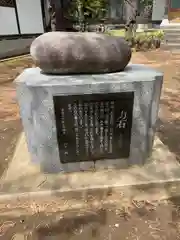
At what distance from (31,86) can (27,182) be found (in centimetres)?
95

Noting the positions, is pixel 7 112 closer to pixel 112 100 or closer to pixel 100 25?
pixel 112 100

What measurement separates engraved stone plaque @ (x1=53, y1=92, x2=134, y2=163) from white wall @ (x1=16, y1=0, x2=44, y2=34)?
9.81 metres

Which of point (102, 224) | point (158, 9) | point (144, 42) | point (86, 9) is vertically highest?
point (86, 9)

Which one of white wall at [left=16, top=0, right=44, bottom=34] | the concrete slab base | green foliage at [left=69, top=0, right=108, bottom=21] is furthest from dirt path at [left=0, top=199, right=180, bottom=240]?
green foliage at [left=69, top=0, right=108, bottom=21]

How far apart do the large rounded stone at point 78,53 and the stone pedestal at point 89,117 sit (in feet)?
0.31

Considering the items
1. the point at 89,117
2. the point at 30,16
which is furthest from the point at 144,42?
the point at 89,117

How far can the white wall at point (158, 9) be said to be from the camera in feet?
51.5

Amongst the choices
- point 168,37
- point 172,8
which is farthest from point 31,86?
point 172,8

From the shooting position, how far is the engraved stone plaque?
215cm

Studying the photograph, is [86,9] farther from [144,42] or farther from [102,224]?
[102,224]

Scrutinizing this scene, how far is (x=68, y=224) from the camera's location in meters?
1.95

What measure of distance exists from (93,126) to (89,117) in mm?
107

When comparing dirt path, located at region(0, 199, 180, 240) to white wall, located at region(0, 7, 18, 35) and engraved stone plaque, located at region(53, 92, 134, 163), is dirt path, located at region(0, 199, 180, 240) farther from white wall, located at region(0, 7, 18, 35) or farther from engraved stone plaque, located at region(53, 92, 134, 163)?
white wall, located at region(0, 7, 18, 35)

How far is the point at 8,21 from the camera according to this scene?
31.7 feet
